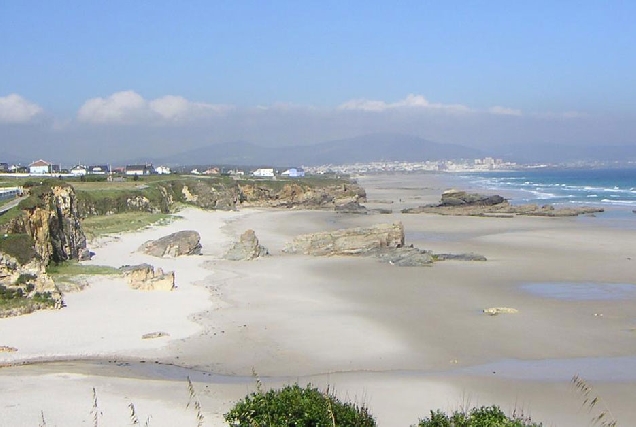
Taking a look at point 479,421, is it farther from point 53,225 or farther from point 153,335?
point 53,225

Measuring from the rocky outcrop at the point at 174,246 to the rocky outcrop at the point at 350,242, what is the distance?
Result: 4850 millimetres

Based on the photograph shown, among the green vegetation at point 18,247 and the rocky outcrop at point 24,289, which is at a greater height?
the green vegetation at point 18,247

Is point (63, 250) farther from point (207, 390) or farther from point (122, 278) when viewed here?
point (207, 390)

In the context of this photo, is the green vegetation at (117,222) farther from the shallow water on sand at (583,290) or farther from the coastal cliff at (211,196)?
the shallow water on sand at (583,290)

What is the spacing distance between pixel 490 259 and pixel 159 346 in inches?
784

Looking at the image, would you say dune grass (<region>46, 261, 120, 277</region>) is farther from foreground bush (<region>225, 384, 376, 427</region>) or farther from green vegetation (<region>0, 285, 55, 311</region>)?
foreground bush (<region>225, 384, 376, 427</region>)

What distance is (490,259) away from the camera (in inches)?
1272

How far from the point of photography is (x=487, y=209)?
6197 centimetres

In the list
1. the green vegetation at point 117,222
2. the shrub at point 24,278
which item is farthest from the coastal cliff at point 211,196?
the shrub at point 24,278

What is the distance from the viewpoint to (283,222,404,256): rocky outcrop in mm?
33469

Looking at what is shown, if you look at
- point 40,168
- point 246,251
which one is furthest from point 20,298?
point 40,168

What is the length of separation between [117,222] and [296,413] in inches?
1385

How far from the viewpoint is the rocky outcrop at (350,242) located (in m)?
33.5

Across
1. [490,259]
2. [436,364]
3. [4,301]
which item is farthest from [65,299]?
[490,259]
